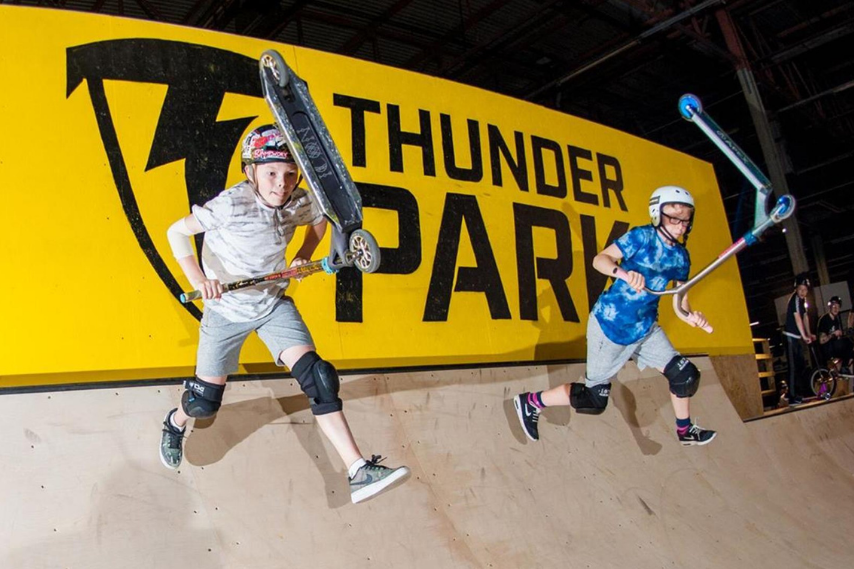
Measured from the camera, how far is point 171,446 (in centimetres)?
352

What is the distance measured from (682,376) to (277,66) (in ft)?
10.7

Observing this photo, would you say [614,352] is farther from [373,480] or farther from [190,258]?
[190,258]

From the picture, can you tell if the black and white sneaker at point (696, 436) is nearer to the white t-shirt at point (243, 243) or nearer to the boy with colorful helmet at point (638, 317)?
the boy with colorful helmet at point (638, 317)

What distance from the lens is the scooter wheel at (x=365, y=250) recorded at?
3.17m

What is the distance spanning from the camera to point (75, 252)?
147 inches

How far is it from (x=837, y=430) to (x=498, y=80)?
961 centimetres

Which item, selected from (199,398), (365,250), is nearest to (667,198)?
(365,250)

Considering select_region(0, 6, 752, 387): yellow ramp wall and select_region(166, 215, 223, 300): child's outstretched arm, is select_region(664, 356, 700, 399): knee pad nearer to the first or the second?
select_region(0, 6, 752, 387): yellow ramp wall

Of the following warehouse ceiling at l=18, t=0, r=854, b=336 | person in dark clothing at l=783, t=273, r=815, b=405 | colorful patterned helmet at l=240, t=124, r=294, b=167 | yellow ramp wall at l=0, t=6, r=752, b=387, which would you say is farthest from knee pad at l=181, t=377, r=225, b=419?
person in dark clothing at l=783, t=273, r=815, b=405

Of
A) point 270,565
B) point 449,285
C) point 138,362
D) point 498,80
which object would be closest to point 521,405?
point 449,285

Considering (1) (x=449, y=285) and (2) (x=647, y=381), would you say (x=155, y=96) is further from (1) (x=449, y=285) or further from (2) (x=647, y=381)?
(2) (x=647, y=381)

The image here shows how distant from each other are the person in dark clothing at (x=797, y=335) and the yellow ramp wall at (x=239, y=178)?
3.11 m

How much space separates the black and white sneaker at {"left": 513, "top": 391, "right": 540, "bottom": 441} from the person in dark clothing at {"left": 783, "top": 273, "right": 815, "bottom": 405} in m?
5.95

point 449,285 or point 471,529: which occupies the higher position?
point 449,285
